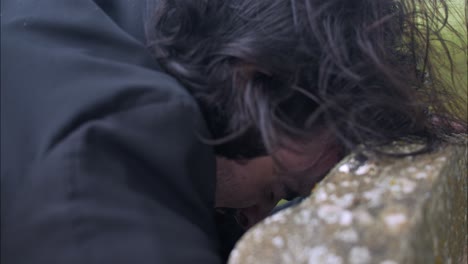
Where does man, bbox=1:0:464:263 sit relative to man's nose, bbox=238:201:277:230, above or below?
above

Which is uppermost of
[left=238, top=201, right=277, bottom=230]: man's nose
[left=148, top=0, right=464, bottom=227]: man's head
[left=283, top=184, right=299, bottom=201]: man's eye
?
[left=148, top=0, right=464, bottom=227]: man's head

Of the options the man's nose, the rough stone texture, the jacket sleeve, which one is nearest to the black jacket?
the jacket sleeve

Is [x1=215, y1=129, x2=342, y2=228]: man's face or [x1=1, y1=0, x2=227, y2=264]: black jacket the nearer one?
[x1=1, y1=0, x2=227, y2=264]: black jacket

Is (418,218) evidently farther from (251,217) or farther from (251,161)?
(251,217)

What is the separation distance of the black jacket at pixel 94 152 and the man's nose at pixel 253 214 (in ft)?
0.89

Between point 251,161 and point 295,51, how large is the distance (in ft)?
0.63

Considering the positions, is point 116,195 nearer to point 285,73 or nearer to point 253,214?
point 285,73

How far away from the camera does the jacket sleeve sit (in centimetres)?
62

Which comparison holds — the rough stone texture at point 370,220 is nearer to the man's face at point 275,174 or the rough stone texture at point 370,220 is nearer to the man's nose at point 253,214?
the man's face at point 275,174

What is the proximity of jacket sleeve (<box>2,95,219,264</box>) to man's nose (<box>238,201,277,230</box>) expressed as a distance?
33cm

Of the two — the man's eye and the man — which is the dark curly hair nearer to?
the man

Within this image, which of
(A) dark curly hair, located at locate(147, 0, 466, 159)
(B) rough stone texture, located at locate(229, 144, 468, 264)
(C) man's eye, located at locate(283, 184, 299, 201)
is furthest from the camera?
(C) man's eye, located at locate(283, 184, 299, 201)

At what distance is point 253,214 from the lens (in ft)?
3.51

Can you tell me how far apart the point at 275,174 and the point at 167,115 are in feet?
0.91
